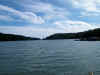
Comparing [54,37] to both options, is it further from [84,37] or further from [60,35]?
[84,37]

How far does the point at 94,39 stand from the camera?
130000mm

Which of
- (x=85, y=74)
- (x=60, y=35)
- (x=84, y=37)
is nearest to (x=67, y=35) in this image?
(x=60, y=35)

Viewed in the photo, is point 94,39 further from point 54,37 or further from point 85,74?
point 85,74

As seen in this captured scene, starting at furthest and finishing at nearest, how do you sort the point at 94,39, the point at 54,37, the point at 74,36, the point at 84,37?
the point at 54,37, the point at 74,36, the point at 84,37, the point at 94,39

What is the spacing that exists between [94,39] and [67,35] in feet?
207

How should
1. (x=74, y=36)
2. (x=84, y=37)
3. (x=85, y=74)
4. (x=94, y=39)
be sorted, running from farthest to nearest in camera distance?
(x=74, y=36) < (x=84, y=37) < (x=94, y=39) < (x=85, y=74)

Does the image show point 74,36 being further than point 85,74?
Yes

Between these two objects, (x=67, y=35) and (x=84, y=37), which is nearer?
(x=84, y=37)

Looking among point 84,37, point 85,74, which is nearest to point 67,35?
point 84,37

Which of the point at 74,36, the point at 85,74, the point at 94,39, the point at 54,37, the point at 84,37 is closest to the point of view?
the point at 85,74

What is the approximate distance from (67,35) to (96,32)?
202 feet

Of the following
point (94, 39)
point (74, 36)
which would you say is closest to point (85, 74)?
point (94, 39)

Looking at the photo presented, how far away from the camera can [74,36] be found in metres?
175

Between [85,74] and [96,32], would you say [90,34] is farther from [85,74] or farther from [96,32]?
[85,74]
